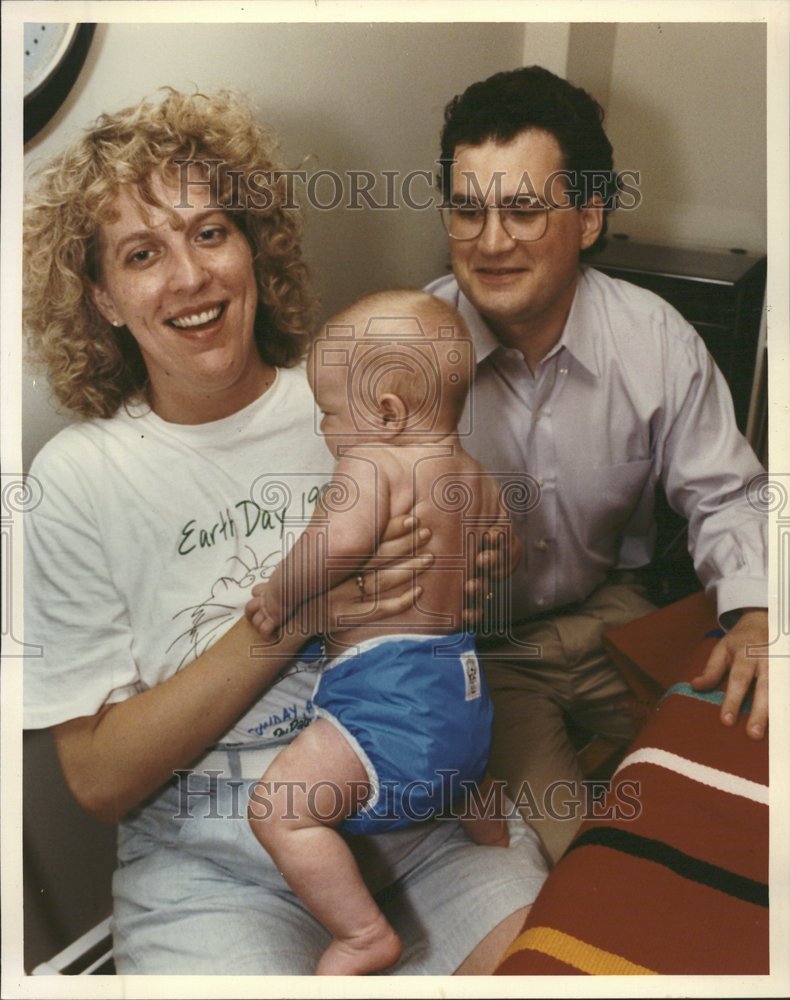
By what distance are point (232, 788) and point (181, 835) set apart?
0.07 meters

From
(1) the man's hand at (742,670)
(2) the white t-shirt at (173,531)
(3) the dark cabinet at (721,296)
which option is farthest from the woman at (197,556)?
(3) the dark cabinet at (721,296)

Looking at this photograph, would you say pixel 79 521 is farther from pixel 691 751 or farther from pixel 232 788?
pixel 691 751

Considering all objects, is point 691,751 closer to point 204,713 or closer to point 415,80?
point 204,713

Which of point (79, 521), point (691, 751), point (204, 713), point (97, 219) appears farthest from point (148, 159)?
point (691, 751)

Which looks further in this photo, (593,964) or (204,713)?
(204,713)

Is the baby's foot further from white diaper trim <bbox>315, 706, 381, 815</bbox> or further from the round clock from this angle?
the round clock

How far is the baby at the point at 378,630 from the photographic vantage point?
33.1 inches

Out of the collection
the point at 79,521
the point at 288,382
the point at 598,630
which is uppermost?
the point at 288,382

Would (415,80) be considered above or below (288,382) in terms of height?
above

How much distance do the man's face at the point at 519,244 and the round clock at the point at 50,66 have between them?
0.36 metres

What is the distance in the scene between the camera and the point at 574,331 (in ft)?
3.05

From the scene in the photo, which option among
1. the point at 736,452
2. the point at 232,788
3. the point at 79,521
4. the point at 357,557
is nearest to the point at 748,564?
the point at 736,452

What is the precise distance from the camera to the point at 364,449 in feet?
2.84

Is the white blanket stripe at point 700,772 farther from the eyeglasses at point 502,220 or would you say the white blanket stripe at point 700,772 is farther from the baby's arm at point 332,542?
the eyeglasses at point 502,220
